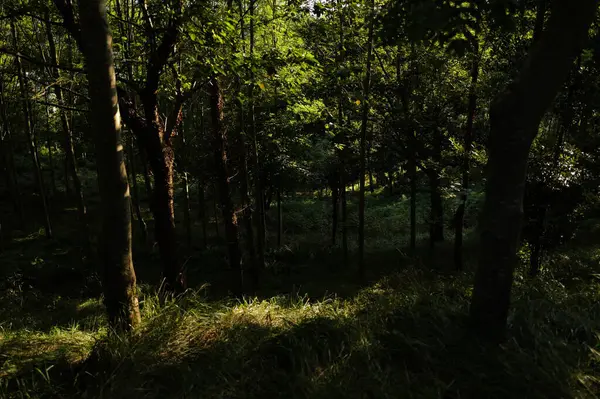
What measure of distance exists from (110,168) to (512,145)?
10.7 feet

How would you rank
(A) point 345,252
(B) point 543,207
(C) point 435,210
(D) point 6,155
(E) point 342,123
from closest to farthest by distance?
(B) point 543,207
(E) point 342,123
(A) point 345,252
(C) point 435,210
(D) point 6,155

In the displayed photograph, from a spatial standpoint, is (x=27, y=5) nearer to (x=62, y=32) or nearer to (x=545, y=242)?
(x=62, y=32)

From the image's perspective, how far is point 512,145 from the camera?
290cm

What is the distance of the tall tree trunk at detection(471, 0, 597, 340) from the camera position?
2740 millimetres

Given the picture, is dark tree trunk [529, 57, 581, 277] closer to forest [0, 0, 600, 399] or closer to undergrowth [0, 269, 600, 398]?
forest [0, 0, 600, 399]

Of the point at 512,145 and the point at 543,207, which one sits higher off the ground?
the point at 512,145

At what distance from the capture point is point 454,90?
37.4 feet

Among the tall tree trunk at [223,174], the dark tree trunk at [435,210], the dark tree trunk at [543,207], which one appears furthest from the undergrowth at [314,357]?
the dark tree trunk at [435,210]

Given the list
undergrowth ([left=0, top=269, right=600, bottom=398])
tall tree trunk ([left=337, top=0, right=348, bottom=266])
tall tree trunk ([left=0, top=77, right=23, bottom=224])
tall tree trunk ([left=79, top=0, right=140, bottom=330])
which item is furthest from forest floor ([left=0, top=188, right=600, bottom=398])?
tall tree trunk ([left=0, top=77, right=23, bottom=224])

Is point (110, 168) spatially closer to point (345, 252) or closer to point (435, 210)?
point (345, 252)

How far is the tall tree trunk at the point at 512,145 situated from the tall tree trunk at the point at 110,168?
307 centimetres

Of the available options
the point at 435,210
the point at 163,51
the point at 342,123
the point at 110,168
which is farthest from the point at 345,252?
the point at 110,168

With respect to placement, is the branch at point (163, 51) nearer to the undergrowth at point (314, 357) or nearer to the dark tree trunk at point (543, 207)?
the undergrowth at point (314, 357)

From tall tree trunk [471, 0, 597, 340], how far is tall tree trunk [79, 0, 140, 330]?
10.1ft
